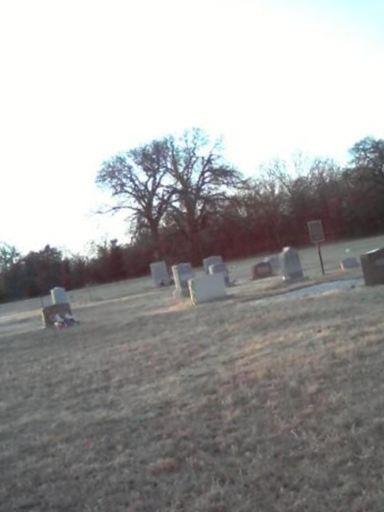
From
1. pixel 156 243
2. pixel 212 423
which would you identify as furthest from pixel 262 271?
pixel 156 243

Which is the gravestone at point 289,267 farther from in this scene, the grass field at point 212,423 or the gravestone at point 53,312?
the grass field at point 212,423

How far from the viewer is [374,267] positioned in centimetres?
1392

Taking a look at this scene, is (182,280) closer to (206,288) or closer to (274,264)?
(206,288)

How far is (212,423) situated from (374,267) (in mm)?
9090

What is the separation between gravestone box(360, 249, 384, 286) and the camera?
1386 centimetres

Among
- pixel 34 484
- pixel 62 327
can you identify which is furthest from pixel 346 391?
pixel 62 327

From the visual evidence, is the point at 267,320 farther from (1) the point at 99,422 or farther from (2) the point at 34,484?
(2) the point at 34,484

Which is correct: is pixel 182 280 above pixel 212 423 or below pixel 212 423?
above

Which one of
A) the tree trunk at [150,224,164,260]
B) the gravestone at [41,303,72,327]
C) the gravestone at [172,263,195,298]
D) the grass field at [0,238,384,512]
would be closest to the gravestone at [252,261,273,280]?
the gravestone at [172,263,195,298]

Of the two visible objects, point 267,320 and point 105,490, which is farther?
point 267,320

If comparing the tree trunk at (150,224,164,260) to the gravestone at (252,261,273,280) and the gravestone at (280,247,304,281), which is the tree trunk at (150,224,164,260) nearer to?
the gravestone at (252,261,273,280)

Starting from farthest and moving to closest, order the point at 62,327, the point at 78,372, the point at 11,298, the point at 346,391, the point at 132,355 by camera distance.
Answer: the point at 11,298 < the point at 62,327 < the point at 132,355 < the point at 78,372 < the point at 346,391

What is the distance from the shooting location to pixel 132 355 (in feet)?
33.7

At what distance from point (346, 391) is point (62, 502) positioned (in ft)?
8.23
